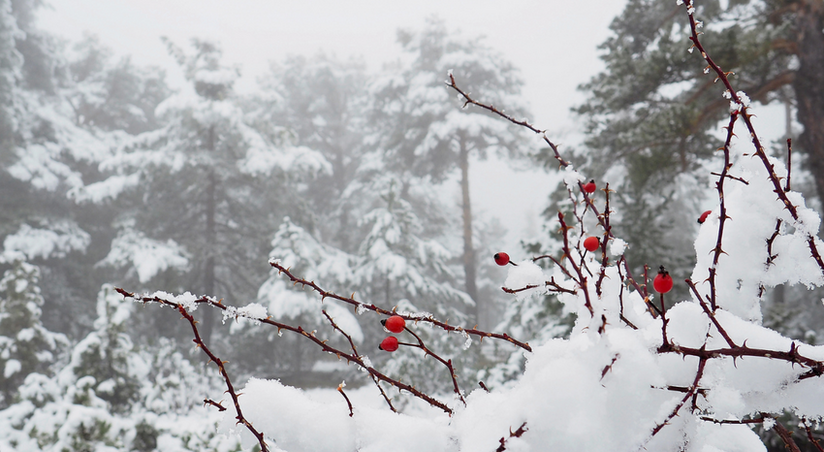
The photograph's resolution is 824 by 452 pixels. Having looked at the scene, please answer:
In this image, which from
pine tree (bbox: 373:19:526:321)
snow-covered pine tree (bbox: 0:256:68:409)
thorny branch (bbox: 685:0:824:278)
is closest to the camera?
thorny branch (bbox: 685:0:824:278)

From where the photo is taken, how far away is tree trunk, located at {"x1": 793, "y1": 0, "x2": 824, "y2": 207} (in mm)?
5418

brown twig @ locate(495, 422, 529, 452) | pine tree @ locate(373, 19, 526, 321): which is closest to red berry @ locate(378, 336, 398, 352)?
brown twig @ locate(495, 422, 529, 452)

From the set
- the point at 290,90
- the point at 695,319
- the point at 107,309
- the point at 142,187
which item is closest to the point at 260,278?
the point at 142,187

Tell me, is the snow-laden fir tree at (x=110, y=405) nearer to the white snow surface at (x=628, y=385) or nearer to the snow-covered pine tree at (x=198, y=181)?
the white snow surface at (x=628, y=385)

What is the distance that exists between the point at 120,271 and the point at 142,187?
11.3 feet

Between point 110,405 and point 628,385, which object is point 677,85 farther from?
point 110,405

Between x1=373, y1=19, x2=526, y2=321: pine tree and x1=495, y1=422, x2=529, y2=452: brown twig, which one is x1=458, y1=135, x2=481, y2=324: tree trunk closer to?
x1=373, y1=19, x2=526, y2=321: pine tree

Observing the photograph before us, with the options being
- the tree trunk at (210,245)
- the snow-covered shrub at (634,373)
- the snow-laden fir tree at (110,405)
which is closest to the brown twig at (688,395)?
the snow-covered shrub at (634,373)

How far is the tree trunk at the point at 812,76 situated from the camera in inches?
213

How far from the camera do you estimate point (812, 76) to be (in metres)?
5.46

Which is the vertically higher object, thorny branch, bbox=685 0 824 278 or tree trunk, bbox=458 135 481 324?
tree trunk, bbox=458 135 481 324

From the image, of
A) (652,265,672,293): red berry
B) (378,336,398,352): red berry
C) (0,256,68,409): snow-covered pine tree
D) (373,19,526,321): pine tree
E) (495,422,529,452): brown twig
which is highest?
(373,19,526,321): pine tree

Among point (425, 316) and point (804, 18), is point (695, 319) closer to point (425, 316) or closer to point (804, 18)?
point (425, 316)

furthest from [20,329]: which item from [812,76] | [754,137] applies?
[812,76]
